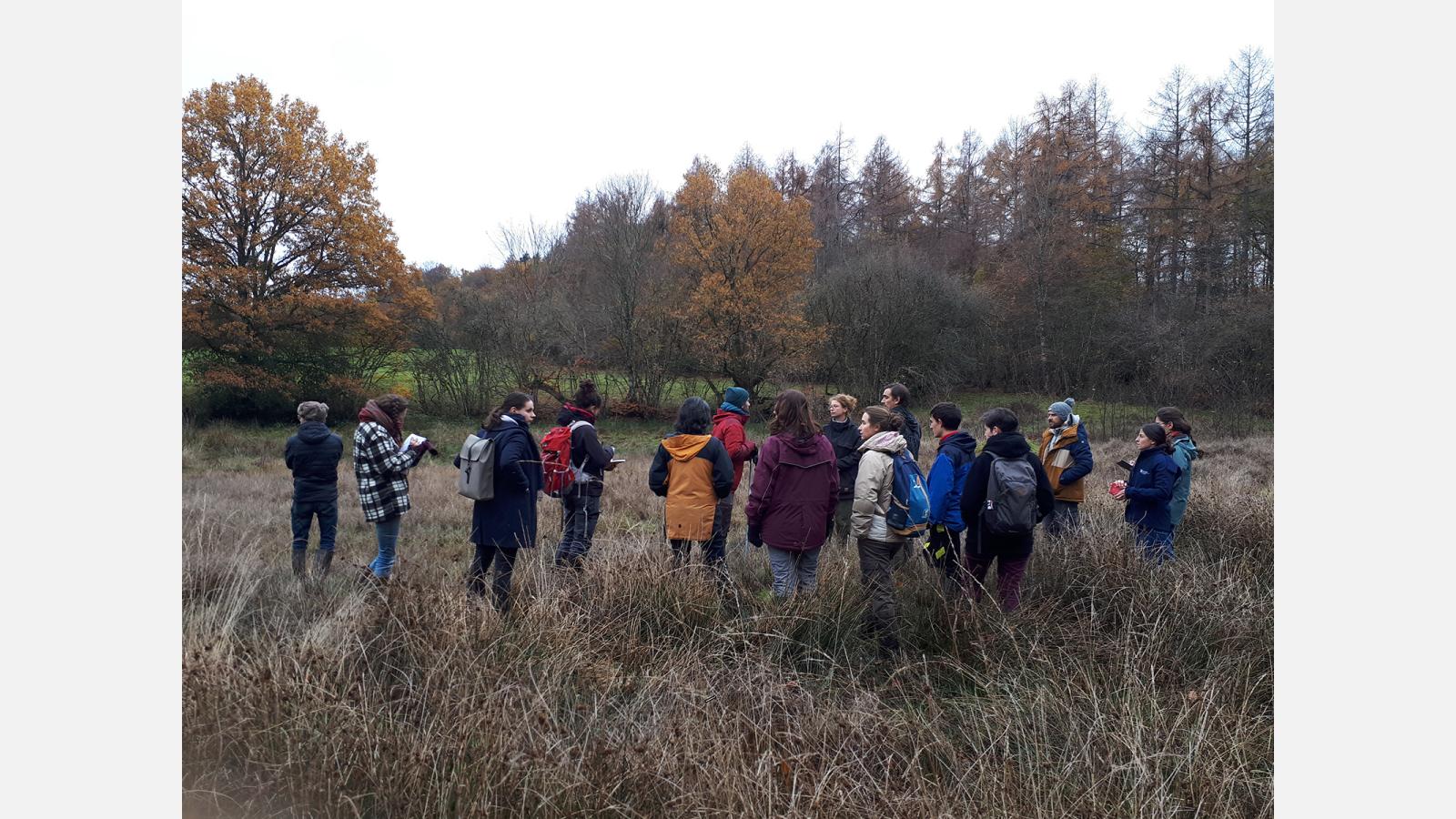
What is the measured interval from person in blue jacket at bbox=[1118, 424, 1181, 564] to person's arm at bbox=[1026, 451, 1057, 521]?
4.72 feet

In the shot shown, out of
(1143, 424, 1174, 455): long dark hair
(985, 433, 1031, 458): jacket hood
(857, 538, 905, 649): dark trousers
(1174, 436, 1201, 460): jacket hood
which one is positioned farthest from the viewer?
(1174, 436, 1201, 460): jacket hood

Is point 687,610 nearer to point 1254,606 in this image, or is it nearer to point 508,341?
point 1254,606

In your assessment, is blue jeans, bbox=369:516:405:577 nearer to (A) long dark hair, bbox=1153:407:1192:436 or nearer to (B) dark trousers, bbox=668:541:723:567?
(B) dark trousers, bbox=668:541:723:567

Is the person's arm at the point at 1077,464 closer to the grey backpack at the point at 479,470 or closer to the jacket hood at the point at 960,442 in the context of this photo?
the jacket hood at the point at 960,442

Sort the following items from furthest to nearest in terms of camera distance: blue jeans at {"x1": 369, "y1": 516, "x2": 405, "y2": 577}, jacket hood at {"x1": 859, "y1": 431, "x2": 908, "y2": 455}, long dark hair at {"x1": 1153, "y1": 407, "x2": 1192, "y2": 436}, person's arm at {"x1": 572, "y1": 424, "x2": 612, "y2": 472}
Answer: long dark hair at {"x1": 1153, "y1": 407, "x2": 1192, "y2": 436} → person's arm at {"x1": 572, "y1": 424, "x2": 612, "y2": 472} → blue jeans at {"x1": 369, "y1": 516, "x2": 405, "y2": 577} → jacket hood at {"x1": 859, "y1": 431, "x2": 908, "y2": 455}

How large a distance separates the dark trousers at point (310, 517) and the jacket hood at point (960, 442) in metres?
4.87

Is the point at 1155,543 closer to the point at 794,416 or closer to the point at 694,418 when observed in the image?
the point at 794,416

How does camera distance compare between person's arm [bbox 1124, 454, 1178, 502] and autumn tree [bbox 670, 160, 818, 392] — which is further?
autumn tree [bbox 670, 160, 818, 392]

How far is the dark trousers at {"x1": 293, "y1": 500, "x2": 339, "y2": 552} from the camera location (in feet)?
20.8

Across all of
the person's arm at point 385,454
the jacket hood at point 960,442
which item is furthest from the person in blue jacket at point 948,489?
the person's arm at point 385,454

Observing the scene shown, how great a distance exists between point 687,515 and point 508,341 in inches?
792

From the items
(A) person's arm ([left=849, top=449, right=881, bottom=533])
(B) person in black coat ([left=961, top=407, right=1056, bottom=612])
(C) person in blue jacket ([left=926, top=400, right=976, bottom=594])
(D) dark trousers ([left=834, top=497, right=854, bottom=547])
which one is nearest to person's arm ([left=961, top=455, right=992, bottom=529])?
(B) person in black coat ([left=961, top=407, right=1056, bottom=612])

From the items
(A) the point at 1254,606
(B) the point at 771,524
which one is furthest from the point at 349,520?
(A) the point at 1254,606

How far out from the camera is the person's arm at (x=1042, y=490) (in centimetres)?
511
